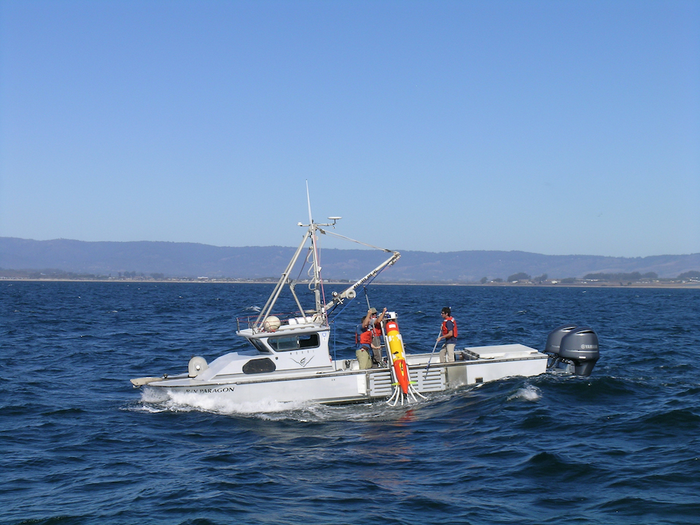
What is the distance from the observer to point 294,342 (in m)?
17.2

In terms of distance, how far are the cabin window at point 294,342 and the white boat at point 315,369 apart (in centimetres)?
1

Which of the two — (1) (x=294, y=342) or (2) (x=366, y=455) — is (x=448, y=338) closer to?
(1) (x=294, y=342)

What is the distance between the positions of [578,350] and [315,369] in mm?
7490

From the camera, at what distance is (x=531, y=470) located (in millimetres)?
11297

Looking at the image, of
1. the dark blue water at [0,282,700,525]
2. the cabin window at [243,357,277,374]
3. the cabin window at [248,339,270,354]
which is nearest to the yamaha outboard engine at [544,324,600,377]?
the dark blue water at [0,282,700,525]

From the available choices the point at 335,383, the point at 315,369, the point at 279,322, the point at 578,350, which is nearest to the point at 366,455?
the point at 335,383

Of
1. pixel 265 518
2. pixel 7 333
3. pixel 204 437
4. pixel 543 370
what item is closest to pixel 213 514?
pixel 265 518

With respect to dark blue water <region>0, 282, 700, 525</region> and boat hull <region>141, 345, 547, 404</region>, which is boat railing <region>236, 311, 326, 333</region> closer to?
boat hull <region>141, 345, 547, 404</region>

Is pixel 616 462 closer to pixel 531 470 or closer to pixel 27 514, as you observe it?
pixel 531 470

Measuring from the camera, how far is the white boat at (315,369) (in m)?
16.5

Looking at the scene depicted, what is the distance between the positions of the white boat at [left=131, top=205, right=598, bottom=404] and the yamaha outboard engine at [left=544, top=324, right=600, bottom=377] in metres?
0.03

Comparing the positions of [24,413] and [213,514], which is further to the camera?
[24,413]

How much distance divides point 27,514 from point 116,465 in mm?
2544

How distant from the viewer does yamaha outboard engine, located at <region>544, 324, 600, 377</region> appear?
17953 millimetres
